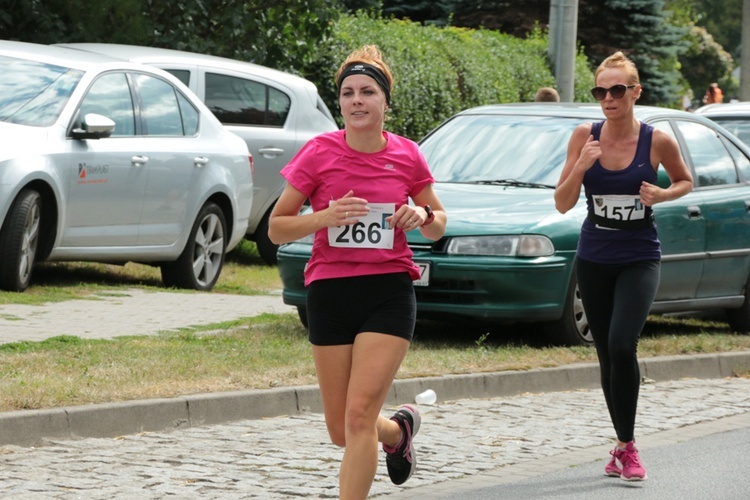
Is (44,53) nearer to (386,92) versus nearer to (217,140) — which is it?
(217,140)

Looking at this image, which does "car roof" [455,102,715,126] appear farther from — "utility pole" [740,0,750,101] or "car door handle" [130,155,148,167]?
"utility pole" [740,0,750,101]

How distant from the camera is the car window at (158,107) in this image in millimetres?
12555

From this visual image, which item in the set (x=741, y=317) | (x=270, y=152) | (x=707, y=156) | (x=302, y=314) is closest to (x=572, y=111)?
(x=707, y=156)

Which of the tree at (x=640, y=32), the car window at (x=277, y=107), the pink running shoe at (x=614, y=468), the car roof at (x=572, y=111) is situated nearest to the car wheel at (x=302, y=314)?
the car roof at (x=572, y=111)

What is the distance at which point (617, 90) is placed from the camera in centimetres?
716

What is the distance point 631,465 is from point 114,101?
638 cm

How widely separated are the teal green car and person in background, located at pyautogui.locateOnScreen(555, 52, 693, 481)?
279 cm

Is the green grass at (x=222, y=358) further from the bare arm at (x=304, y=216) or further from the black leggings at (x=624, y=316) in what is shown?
the bare arm at (x=304, y=216)

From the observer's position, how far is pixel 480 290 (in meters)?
10.1

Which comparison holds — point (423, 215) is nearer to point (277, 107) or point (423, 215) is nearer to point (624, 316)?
point (624, 316)

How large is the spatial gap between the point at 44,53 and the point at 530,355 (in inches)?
175

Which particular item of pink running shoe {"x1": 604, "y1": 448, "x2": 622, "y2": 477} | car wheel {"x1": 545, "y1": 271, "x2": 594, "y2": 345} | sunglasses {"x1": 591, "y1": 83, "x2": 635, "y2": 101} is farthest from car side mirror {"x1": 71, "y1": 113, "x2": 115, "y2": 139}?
pink running shoe {"x1": 604, "y1": 448, "x2": 622, "y2": 477}

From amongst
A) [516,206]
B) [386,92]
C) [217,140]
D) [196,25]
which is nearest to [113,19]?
[196,25]

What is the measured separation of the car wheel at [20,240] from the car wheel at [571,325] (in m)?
3.58
